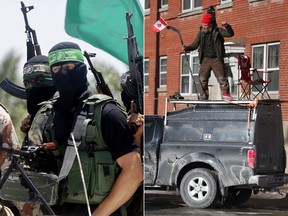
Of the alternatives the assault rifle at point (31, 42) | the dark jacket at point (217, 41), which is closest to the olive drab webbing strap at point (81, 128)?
the assault rifle at point (31, 42)

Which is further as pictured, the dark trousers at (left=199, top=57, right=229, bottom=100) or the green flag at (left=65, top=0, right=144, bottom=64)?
the dark trousers at (left=199, top=57, right=229, bottom=100)

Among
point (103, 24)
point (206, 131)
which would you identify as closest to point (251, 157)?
point (206, 131)

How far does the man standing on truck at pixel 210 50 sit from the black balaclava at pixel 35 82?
0.97 meters

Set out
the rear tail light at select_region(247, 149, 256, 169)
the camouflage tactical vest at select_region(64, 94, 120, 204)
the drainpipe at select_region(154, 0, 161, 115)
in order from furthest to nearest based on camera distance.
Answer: the rear tail light at select_region(247, 149, 256, 169) → the drainpipe at select_region(154, 0, 161, 115) → the camouflage tactical vest at select_region(64, 94, 120, 204)

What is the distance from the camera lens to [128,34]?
6.53 ft

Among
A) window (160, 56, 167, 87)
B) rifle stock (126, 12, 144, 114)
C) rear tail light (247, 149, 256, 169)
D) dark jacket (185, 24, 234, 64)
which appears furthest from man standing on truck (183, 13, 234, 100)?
rifle stock (126, 12, 144, 114)

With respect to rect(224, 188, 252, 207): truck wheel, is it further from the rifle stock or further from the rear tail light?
the rifle stock

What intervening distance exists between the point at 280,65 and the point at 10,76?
1289 millimetres

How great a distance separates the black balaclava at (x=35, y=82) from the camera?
1978mm

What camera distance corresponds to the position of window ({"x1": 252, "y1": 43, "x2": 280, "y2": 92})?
2.75m

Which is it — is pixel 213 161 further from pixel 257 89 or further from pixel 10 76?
pixel 10 76

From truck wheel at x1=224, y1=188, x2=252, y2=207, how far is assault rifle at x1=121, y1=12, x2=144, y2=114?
3.35ft

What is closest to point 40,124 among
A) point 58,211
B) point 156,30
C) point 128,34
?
point 58,211

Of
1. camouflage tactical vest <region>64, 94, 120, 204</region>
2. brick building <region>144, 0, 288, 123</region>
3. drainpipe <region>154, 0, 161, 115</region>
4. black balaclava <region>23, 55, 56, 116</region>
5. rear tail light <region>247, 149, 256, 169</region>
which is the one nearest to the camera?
camouflage tactical vest <region>64, 94, 120, 204</region>
